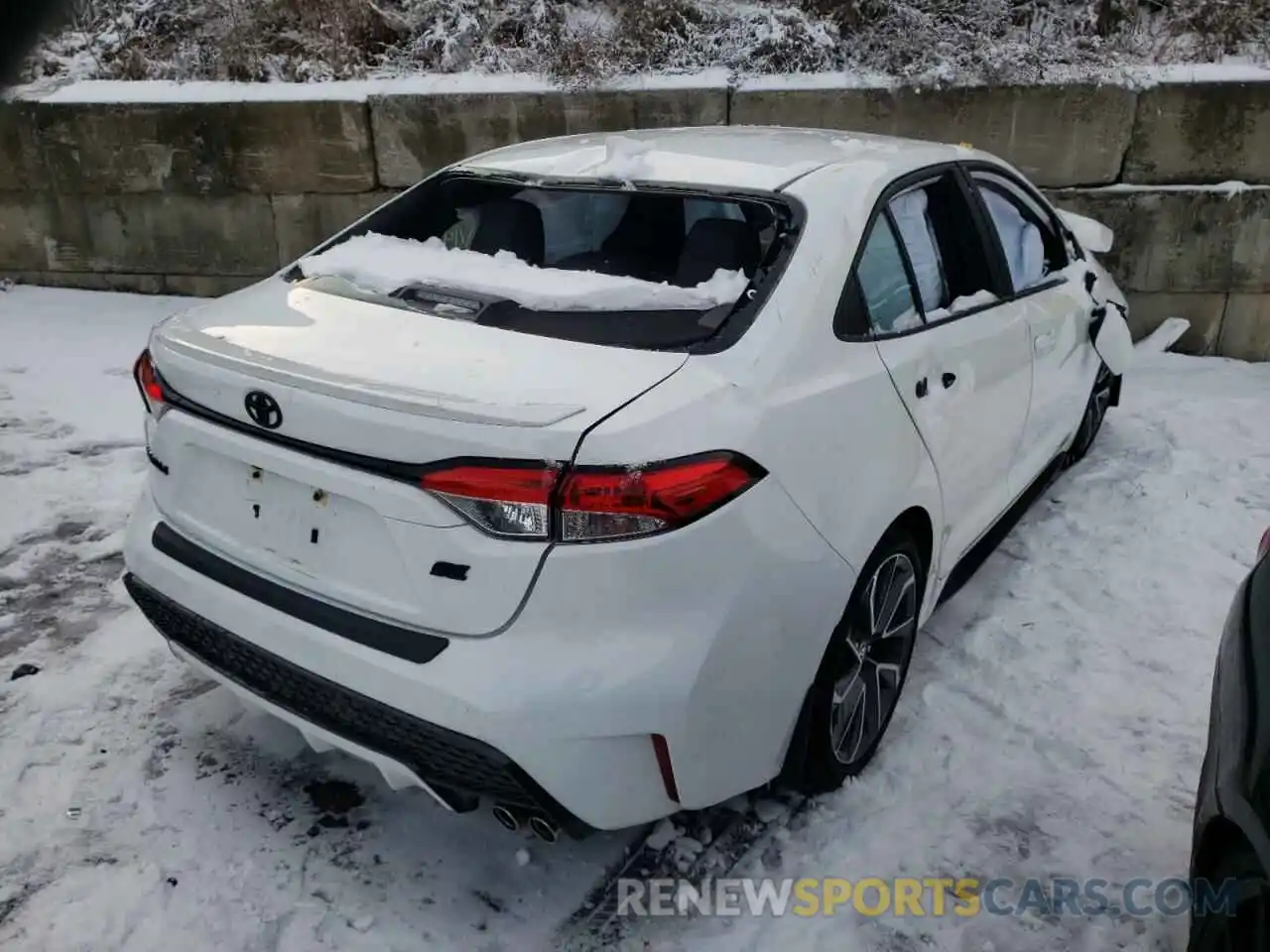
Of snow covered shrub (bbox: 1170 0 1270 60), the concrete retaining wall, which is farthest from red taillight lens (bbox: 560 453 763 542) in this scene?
snow covered shrub (bbox: 1170 0 1270 60)

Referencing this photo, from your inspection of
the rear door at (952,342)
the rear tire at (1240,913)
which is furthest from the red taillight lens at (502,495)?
the rear tire at (1240,913)

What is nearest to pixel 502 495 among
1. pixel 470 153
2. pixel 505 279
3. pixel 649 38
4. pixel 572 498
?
pixel 572 498

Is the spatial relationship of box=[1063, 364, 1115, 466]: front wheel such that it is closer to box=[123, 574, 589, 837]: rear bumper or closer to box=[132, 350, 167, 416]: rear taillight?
box=[123, 574, 589, 837]: rear bumper

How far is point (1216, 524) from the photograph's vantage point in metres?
4.30

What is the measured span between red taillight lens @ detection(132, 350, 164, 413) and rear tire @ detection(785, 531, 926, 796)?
1.71 metres

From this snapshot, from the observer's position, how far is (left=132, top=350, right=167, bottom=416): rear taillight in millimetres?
2455

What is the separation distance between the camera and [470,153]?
6.61 m

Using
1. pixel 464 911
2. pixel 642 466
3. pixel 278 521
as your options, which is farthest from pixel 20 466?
pixel 642 466

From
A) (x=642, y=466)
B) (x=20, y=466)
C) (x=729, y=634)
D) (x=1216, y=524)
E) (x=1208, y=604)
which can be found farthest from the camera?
(x=20, y=466)

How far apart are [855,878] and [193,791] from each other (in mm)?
1710

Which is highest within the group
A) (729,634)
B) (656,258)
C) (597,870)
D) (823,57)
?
(823,57)

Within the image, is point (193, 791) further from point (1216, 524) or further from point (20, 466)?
point (1216, 524)

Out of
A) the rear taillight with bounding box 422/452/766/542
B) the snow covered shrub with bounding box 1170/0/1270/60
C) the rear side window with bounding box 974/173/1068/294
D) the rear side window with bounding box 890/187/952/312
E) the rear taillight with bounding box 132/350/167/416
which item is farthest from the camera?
the snow covered shrub with bounding box 1170/0/1270/60

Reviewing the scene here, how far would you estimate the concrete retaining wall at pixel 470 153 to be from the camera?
6176 mm
